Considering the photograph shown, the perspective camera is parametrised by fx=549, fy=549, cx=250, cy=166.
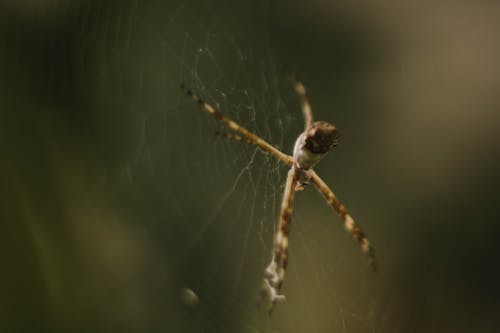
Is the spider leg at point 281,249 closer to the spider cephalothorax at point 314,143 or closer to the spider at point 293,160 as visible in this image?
the spider at point 293,160

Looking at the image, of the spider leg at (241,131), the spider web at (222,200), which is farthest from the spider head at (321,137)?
the spider web at (222,200)

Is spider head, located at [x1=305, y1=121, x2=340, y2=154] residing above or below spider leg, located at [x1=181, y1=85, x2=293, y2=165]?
below

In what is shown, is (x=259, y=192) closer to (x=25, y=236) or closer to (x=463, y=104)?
(x=25, y=236)

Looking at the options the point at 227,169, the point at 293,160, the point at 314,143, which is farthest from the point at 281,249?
the point at 227,169

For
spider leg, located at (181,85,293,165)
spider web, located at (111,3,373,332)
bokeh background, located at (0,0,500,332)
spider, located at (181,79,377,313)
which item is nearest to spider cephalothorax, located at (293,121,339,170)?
spider, located at (181,79,377,313)

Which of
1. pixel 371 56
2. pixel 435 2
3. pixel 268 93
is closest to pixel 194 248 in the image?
pixel 268 93

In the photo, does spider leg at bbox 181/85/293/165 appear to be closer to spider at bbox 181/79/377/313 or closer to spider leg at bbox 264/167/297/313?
spider at bbox 181/79/377/313
